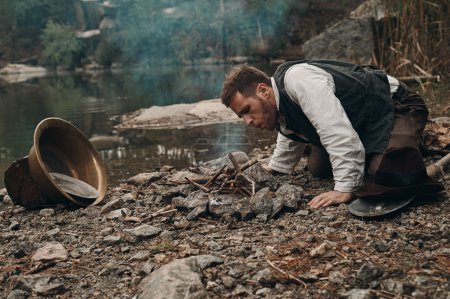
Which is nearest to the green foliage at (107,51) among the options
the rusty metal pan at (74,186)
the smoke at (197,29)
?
the smoke at (197,29)

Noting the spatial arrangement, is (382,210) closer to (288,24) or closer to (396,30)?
(396,30)

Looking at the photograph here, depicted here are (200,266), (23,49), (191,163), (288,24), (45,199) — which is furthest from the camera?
(23,49)

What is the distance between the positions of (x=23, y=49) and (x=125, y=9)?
1047 cm

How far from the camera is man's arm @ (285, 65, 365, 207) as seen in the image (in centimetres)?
330

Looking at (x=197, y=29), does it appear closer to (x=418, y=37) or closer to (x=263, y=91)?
(x=418, y=37)

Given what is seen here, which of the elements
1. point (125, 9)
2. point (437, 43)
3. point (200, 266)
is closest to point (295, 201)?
point (200, 266)

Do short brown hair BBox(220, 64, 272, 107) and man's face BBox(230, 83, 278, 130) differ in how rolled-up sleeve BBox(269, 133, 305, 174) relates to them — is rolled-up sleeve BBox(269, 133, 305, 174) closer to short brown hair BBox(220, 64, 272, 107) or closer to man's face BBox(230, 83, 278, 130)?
man's face BBox(230, 83, 278, 130)

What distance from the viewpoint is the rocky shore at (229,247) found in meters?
2.40

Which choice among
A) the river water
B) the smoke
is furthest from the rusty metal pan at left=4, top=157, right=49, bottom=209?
the smoke

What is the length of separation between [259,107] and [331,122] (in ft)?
1.80

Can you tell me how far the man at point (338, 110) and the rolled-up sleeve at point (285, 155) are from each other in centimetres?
50

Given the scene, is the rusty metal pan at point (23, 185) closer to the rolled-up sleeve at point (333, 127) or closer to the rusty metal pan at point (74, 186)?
the rusty metal pan at point (74, 186)

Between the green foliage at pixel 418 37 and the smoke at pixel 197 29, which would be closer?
the green foliage at pixel 418 37

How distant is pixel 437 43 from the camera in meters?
7.90
